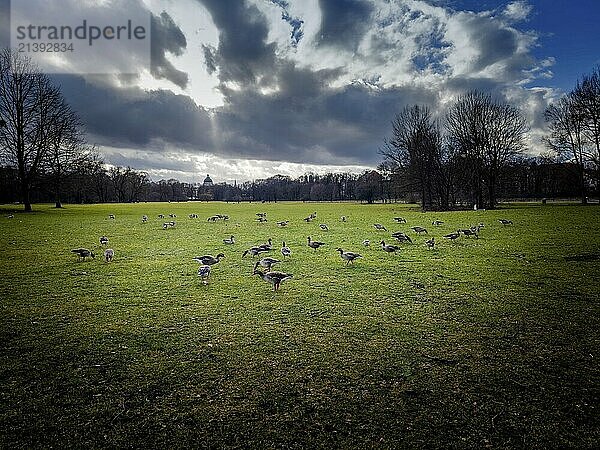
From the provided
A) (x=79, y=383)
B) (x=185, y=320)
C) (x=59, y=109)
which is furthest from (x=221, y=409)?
(x=59, y=109)

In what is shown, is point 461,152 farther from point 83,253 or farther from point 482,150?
point 83,253

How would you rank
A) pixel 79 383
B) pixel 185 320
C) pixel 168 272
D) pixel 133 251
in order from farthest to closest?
1. pixel 133 251
2. pixel 168 272
3. pixel 185 320
4. pixel 79 383

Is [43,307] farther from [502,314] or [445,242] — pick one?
[445,242]

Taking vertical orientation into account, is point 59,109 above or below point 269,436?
above

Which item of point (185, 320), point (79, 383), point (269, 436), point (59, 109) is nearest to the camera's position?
point (269, 436)

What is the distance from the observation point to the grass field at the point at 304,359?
4.75 metres

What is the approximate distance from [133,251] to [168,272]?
6.85 m

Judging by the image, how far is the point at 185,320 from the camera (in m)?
8.91

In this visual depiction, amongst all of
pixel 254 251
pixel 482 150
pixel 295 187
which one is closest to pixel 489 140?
pixel 482 150

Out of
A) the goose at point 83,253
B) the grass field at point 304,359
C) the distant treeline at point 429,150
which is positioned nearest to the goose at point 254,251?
the grass field at point 304,359

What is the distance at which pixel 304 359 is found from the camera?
6.75 metres

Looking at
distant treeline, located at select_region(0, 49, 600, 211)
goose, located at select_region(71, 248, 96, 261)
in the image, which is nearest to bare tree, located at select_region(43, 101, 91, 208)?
distant treeline, located at select_region(0, 49, 600, 211)

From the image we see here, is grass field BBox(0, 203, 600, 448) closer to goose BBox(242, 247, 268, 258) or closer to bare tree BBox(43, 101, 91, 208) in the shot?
goose BBox(242, 247, 268, 258)

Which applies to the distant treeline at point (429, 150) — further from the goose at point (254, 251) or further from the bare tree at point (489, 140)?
the goose at point (254, 251)
